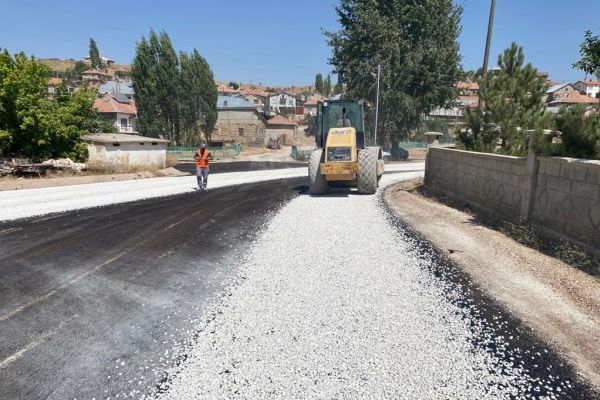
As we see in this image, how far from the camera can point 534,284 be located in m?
5.43

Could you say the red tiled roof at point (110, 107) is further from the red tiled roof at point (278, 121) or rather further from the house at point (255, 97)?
the house at point (255, 97)

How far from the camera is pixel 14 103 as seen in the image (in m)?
16.2

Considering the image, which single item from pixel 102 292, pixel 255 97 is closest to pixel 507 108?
pixel 102 292

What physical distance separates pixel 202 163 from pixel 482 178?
963cm

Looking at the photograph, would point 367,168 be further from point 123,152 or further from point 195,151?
point 195,151

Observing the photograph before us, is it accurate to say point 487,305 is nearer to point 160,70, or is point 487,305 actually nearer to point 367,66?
point 367,66

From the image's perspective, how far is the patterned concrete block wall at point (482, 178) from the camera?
27.6 feet

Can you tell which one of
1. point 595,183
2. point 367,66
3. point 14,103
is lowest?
point 595,183

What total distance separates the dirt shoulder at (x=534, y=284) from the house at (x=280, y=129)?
49.5 metres

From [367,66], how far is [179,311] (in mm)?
28485

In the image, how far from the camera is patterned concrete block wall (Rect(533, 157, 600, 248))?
20.1 ft

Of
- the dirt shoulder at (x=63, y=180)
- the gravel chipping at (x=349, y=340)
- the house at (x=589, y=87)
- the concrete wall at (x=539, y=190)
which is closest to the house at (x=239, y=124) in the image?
the dirt shoulder at (x=63, y=180)

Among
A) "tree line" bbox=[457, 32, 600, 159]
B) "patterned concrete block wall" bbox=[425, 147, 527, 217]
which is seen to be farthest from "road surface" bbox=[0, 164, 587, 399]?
"tree line" bbox=[457, 32, 600, 159]

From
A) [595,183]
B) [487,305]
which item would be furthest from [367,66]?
[487,305]
